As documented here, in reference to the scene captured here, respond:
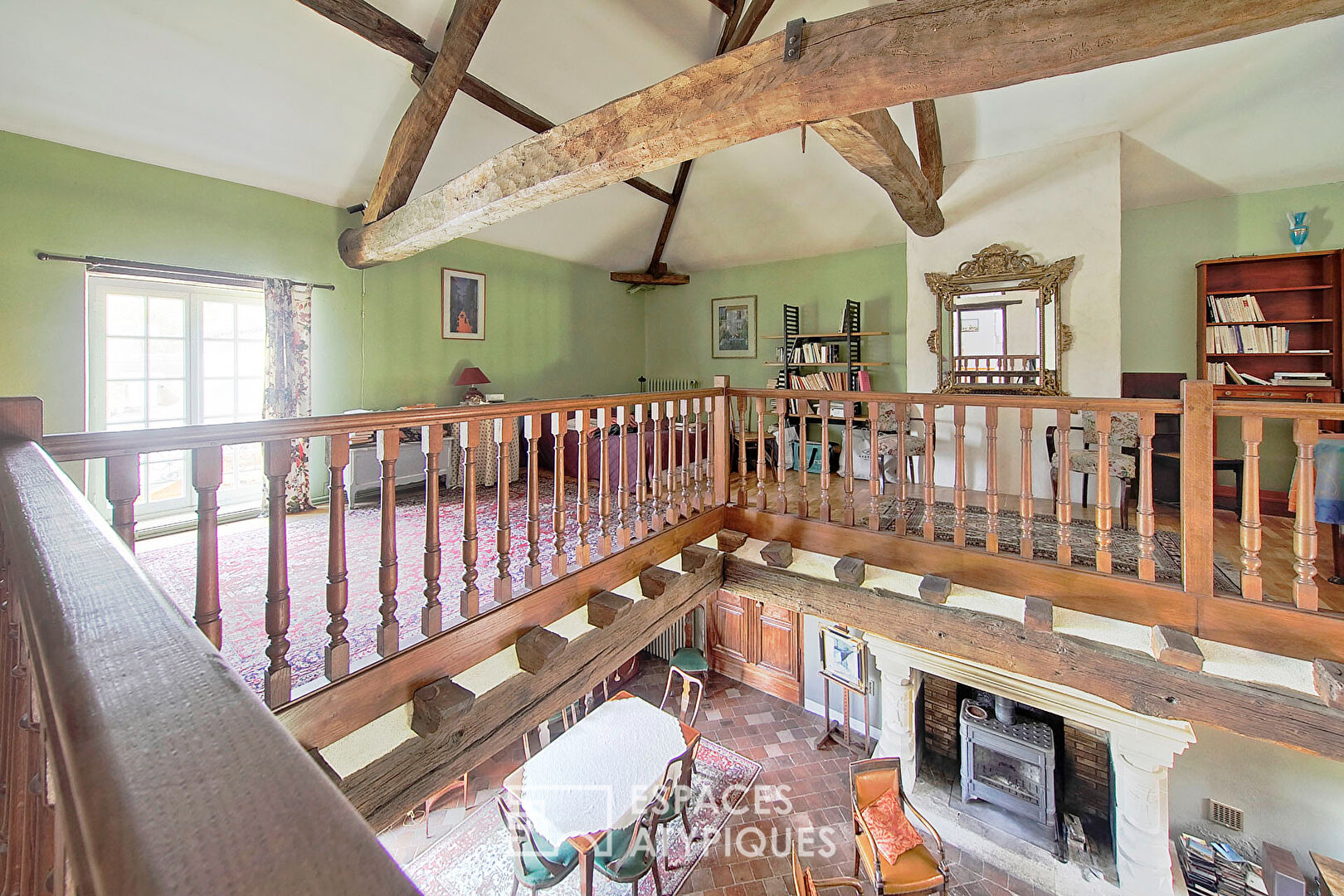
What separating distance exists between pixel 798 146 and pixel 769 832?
582 cm

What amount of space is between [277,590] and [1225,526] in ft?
17.7

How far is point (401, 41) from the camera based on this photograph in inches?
138

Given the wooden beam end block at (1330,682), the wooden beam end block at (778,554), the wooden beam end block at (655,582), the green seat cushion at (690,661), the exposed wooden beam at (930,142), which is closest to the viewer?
the wooden beam end block at (1330,682)

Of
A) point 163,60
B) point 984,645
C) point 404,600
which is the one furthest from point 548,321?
point 984,645

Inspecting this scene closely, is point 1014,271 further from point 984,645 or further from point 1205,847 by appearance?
point 1205,847

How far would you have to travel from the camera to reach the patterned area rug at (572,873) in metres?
4.11

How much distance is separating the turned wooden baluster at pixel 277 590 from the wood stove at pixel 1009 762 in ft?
16.7

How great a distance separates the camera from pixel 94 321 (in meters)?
3.61

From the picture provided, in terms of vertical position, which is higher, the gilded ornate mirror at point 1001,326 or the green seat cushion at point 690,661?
the gilded ornate mirror at point 1001,326

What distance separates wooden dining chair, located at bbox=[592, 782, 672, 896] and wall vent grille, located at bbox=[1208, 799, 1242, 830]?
12.6 ft

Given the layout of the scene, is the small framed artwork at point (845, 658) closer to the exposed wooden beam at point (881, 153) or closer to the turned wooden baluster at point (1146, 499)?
the turned wooden baluster at point (1146, 499)

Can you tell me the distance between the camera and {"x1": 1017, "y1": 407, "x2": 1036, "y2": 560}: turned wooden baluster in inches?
103

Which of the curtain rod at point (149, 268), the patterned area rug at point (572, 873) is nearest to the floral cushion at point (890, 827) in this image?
the patterned area rug at point (572, 873)

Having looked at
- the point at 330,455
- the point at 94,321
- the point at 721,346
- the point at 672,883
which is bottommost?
the point at 672,883
